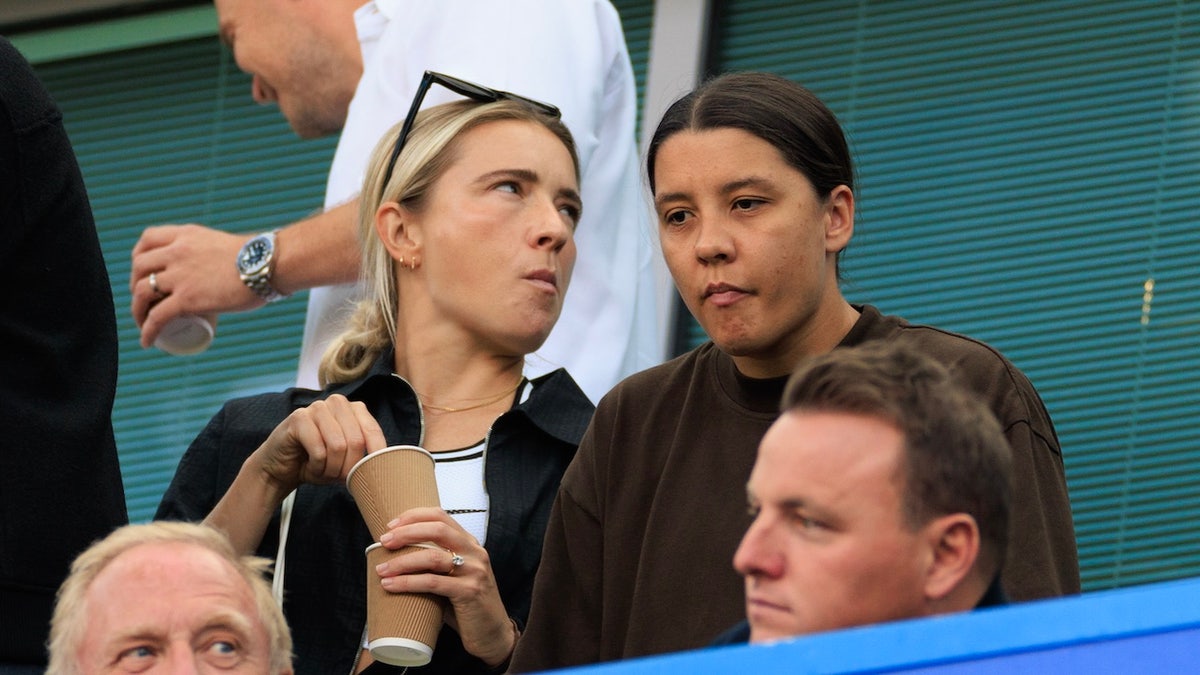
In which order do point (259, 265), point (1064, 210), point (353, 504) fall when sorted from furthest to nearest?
point (1064, 210), point (259, 265), point (353, 504)

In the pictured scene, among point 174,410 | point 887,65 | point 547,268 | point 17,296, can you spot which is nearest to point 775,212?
point 547,268

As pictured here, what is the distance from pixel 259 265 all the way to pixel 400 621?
1154 mm

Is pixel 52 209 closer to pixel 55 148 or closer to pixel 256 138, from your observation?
pixel 55 148

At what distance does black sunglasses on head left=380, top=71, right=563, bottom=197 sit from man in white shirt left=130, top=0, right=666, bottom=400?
114 mm

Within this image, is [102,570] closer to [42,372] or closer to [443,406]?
[42,372]

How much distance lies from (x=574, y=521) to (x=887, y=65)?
2.63 meters

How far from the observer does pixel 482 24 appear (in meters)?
3.98

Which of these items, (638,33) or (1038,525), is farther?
(638,33)

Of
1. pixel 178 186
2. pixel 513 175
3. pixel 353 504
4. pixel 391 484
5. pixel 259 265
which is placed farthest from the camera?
pixel 178 186

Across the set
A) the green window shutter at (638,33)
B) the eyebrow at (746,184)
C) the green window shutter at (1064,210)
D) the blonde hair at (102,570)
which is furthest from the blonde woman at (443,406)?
the green window shutter at (638,33)

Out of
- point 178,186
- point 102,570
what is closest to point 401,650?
point 102,570

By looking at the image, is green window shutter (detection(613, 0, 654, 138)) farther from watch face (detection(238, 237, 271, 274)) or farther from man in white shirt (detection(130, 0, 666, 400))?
watch face (detection(238, 237, 271, 274))

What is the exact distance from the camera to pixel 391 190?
376 centimetres

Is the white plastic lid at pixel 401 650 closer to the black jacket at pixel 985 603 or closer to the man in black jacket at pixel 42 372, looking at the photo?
the man in black jacket at pixel 42 372
